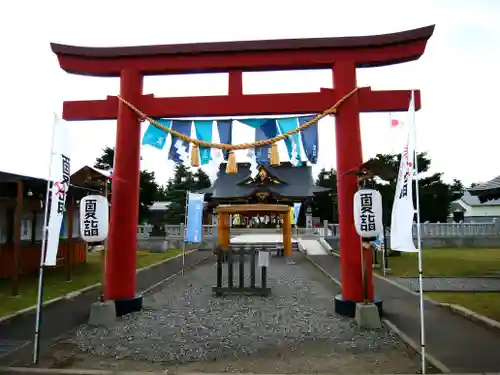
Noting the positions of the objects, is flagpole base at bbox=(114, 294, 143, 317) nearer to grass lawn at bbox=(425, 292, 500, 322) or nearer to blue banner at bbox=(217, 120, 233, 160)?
blue banner at bbox=(217, 120, 233, 160)

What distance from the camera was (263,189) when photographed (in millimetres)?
31031

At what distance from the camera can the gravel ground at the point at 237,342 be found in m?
5.34

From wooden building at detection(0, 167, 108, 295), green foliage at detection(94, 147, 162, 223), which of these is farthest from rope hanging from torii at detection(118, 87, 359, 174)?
green foliage at detection(94, 147, 162, 223)

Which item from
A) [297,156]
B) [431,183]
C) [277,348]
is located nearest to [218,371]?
[277,348]

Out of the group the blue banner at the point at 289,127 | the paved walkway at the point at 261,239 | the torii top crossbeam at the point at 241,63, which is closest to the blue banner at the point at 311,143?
the blue banner at the point at 289,127

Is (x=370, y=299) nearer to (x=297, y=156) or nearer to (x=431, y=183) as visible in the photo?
(x=297, y=156)

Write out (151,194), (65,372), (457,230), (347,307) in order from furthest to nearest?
(151,194)
(457,230)
(347,307)
(65,372)

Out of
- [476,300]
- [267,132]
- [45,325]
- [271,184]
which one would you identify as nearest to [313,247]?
[271,184]

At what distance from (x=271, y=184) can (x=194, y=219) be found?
17438mm

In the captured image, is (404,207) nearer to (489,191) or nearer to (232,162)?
(232,162)

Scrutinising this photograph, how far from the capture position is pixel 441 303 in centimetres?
920

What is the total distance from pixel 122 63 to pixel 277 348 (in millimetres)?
6732

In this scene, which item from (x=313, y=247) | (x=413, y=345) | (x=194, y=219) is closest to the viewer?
(x=413, y=345)

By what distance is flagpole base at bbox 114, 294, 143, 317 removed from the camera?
8.09 meters
